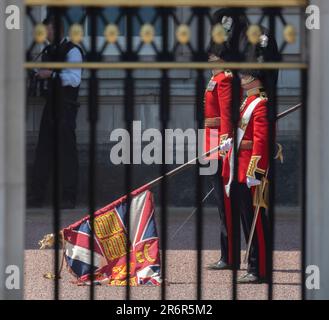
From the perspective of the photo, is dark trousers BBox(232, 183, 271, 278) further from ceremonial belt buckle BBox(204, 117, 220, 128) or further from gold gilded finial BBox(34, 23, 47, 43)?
gold gilded finial BBox(34, 23, 47, 43)

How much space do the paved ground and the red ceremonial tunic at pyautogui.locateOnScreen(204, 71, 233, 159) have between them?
77 centimetres

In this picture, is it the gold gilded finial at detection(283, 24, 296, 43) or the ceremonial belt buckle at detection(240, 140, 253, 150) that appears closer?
the gold gilded finial at detection(283, 24, 296, 43)

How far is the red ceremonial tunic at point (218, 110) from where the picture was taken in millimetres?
5148

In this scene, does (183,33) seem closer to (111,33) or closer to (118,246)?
(111,33)

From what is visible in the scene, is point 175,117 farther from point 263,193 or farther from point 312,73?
point 312,73

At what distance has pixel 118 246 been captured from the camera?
5559 mm

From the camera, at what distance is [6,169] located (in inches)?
170

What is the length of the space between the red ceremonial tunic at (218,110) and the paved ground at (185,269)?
766 millimetres

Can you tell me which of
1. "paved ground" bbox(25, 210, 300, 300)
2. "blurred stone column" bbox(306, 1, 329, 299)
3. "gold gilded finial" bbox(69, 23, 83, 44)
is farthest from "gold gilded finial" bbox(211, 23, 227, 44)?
"paved ground" bbox(25, 210, 300, 300)

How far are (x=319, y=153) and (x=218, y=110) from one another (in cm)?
136

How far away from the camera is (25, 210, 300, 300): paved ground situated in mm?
5953

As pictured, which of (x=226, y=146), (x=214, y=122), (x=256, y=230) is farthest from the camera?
(x=256, y=230)

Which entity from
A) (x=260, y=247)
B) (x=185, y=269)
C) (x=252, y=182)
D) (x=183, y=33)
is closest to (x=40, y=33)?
(x=183, y=33)

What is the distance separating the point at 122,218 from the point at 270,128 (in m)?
1.58
